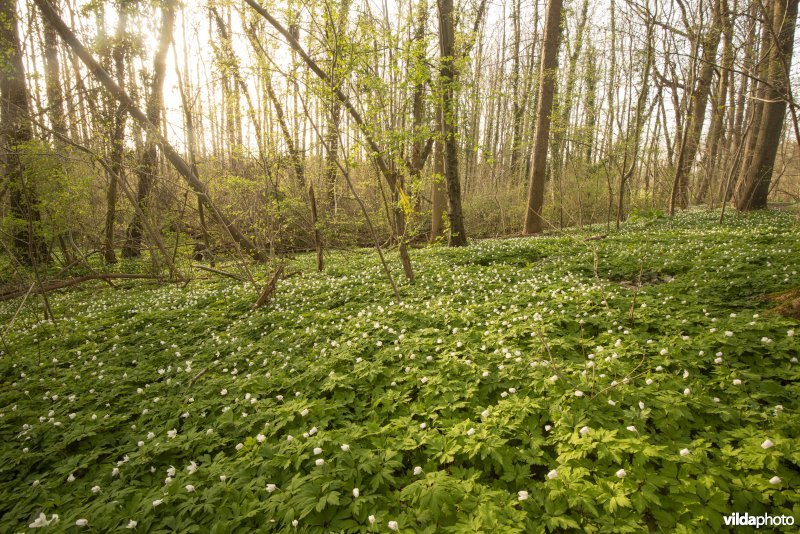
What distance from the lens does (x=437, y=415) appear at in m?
3.26

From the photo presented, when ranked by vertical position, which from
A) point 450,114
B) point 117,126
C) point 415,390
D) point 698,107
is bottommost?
point 415,390

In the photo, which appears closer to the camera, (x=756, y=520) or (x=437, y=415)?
(x=756, y=520)

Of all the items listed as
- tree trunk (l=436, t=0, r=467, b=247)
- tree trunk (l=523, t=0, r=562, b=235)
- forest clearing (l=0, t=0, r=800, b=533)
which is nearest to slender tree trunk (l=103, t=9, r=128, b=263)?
forest clearing (l=0, t=0, r=800, b=533)

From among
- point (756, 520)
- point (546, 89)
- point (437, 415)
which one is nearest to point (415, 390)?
point (437, 415)

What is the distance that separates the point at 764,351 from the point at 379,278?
21.4ft

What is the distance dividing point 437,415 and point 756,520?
2.07 metres

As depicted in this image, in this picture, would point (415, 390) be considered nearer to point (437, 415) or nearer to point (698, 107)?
point (437, 415)

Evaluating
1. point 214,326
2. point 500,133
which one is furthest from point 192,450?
point 500,133

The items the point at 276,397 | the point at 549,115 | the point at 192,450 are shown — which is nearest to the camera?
the point at 192,450

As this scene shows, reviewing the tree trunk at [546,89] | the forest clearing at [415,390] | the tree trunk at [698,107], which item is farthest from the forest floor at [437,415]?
the tree trunk at [546,89]

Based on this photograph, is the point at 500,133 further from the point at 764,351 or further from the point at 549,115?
the point at 764,351

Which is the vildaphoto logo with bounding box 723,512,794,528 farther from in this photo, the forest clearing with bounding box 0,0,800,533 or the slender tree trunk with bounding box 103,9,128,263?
the slender tree trunk with bounding box 103,9,128,263

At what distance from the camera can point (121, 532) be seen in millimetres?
2383

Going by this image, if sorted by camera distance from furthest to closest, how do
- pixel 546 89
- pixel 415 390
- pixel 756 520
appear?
pixel 546 89
pixel 415 390
pixel 756 520
